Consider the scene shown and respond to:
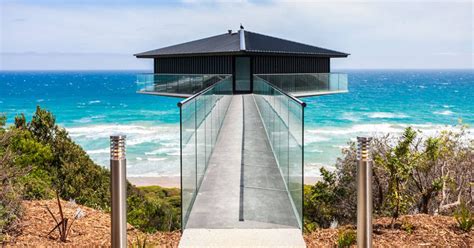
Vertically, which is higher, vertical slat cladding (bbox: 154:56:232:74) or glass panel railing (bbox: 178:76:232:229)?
vertical slat cladding (bbox: 154:56:232:74)

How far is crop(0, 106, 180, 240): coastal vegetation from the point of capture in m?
6.90

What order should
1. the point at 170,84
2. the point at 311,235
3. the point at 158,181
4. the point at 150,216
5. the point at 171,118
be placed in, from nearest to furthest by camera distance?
the point at 311,235
the point at 150,216
the point at 158,181
the point at 170,84
the point at 171,118

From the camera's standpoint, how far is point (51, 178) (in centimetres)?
1209

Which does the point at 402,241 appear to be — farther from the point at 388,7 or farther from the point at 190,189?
the point at 388,7

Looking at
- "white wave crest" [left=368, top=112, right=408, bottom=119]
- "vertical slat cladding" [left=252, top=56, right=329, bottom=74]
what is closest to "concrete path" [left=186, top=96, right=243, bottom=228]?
"vertical slat cladding" [left=252, top=56, right=329, bottom=74]

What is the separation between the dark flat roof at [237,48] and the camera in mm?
31672

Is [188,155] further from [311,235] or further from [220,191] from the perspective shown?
[311,235]

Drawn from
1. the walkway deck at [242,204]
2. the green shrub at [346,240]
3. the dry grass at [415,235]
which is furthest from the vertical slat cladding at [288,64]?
the green shrub at [346,240]

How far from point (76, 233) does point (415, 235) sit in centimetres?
427

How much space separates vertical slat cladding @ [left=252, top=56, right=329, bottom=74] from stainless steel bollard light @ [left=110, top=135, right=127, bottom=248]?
97.0ft

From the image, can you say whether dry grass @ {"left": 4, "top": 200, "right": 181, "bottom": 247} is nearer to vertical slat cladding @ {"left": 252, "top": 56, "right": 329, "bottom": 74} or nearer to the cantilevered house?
the cantilevered house

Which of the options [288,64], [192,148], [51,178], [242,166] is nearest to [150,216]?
[242,166]

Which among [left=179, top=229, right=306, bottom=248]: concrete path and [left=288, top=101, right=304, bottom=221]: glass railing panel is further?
[left=288, top=101, right=304, bottom=221]: glass railing panel

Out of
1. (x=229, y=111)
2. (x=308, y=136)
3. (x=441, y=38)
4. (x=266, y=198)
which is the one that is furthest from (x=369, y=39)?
(x=266, y=198)
